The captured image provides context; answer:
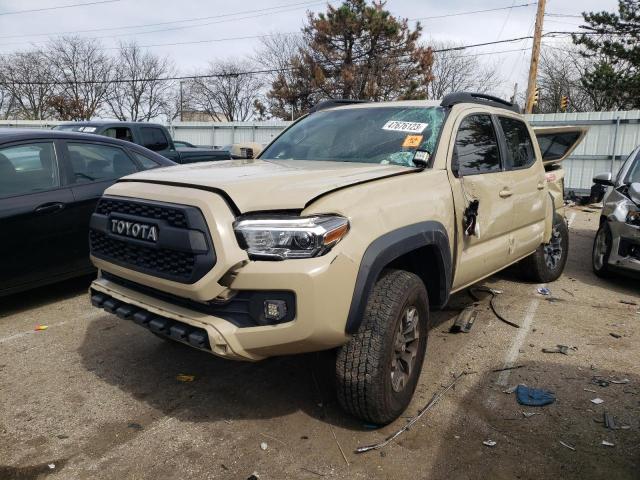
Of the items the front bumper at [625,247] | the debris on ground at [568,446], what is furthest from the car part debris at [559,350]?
the front bumper at [625,247]

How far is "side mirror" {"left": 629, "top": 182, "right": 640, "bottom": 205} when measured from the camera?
18.2 ft

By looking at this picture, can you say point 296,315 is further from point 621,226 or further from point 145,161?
point 621,226

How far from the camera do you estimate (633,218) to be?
18.0ft

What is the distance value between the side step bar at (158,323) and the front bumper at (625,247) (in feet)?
16.3

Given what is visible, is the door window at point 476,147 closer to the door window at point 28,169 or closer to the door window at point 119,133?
the door window at point 28,169

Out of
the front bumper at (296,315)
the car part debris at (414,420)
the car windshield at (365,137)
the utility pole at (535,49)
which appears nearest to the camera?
the front bumper at (296,315)

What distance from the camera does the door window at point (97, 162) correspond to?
4980mm

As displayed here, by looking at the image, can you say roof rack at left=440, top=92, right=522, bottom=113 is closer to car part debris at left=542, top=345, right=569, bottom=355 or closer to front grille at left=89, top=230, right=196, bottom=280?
car part debris at left=542, top=345, right=569, bottom=355

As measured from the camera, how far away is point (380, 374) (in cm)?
259

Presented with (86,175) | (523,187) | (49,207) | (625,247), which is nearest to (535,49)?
(625,247)

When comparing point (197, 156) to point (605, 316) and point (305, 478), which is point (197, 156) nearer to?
point (605, 316)

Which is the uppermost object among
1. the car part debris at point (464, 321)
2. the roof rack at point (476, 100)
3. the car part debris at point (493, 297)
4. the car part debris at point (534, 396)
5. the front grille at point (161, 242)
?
the roof rack at point (476, 100)

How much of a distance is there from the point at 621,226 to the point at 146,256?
203 inches

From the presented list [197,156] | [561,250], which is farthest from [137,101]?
[561,250]
